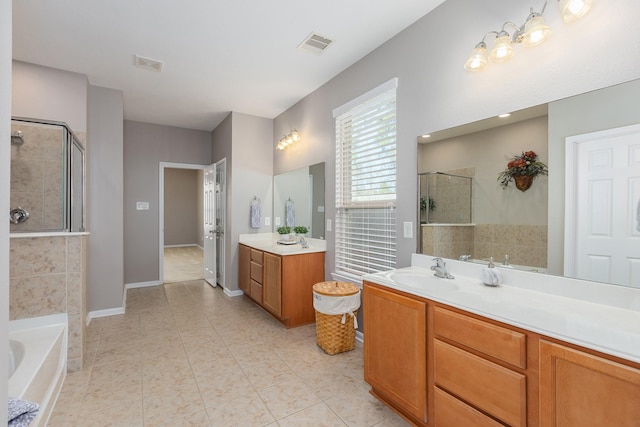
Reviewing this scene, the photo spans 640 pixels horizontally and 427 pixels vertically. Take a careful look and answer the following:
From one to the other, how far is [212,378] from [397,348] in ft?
4.72

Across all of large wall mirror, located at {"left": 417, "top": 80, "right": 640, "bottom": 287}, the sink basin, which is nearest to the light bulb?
large wall mirror, located at {"left": 417, "top": 80, "right": 640, "bottom": 287}

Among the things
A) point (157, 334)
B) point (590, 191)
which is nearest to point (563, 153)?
point (590, 191)

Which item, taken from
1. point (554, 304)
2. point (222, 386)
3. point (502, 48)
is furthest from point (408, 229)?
point (222, 386)

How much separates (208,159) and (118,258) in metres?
2.43

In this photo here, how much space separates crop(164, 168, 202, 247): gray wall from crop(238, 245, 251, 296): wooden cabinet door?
258 inches

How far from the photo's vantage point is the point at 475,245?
1887mm

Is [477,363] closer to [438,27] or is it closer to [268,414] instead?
[268,414]

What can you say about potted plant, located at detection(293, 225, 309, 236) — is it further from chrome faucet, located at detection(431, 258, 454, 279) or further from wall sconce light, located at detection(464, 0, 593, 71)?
wall sconce light, located at detection(464, 0, 593, 71)

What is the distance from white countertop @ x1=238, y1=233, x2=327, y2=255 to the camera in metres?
3.27

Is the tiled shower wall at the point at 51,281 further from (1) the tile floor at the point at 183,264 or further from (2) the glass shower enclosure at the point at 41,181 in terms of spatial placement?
(1) the tile floor at the point at 183,264

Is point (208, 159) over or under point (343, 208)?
over

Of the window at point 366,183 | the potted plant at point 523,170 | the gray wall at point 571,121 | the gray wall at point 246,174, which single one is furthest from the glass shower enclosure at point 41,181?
the gray wall at point 571,121

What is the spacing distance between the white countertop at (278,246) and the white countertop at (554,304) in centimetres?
148

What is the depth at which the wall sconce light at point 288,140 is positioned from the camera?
3.82m
